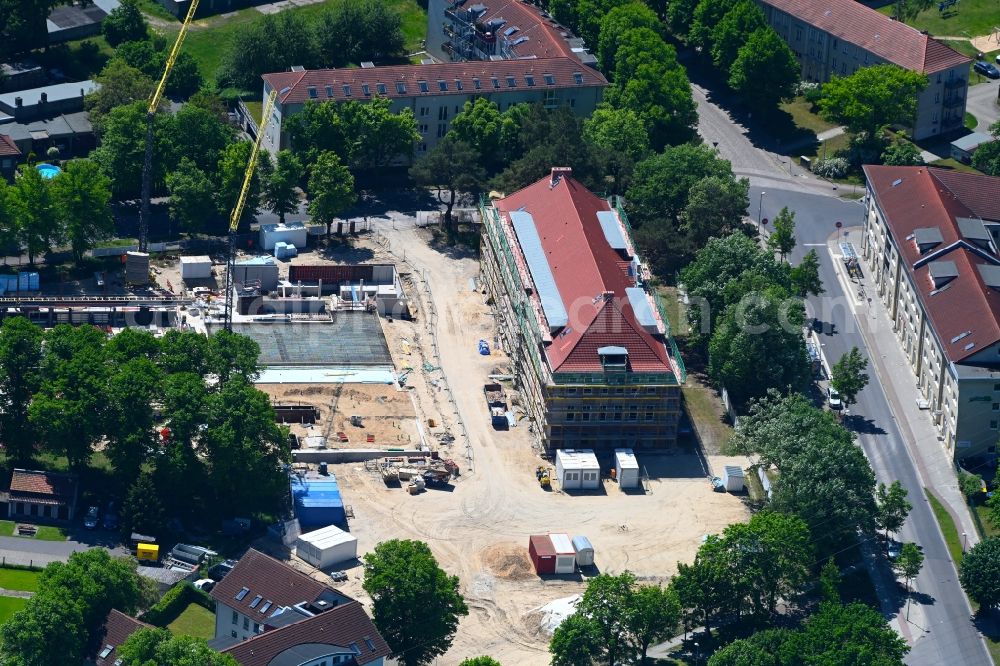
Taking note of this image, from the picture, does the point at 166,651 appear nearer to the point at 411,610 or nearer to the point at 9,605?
the point at 9,605

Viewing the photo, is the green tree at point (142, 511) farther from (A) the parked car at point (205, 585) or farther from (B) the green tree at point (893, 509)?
(B) the green tree at point (893, 509)

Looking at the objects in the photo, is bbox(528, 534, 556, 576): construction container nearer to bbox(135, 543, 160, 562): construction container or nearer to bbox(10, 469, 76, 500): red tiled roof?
bbox(135, 543, 160, 562): construction container

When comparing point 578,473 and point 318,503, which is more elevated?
point 318,503

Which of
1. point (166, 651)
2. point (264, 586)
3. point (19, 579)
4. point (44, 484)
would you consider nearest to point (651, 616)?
point (264, 586)

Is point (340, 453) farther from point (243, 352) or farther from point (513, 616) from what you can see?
point (513, 616)

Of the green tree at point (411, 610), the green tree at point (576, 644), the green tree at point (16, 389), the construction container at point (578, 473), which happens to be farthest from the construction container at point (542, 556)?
the green tree at point (16, 389)
